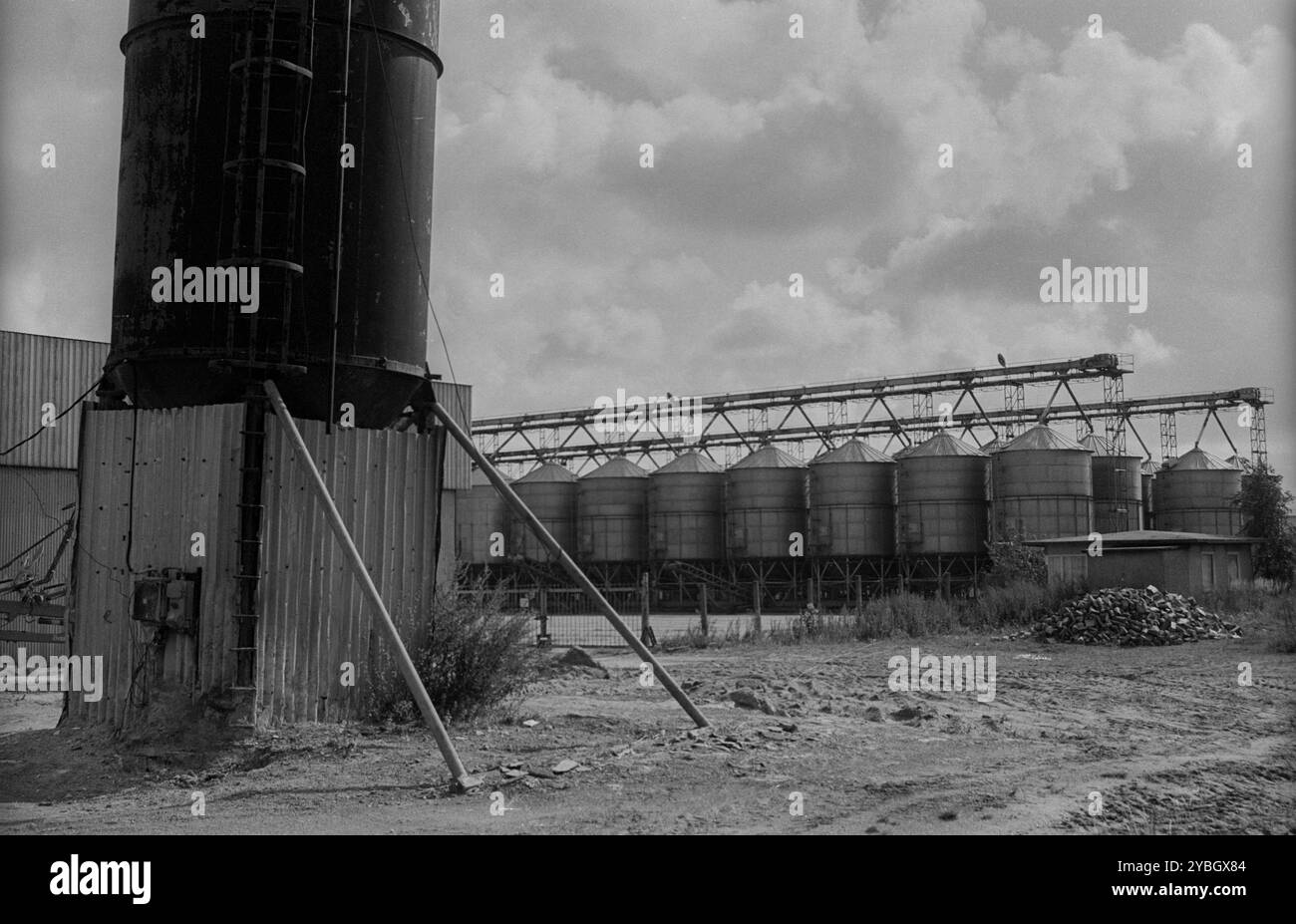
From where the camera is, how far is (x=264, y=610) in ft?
36.3

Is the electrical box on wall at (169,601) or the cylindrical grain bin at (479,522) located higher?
the cylindrical grain bin at (479,522)

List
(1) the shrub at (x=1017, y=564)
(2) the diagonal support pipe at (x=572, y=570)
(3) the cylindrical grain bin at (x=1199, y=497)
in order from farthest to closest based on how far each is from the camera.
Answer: (3) the cylindrical grain bin at (x=1199, y=497) → (1) the shrub at (x=1017, y=564) → (2) the diagonal support pipe at (x=572, y=570)

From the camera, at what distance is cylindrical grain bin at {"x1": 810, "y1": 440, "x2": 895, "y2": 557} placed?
45562 mm

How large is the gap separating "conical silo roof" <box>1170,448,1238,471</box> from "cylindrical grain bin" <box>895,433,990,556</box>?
10.3 meters

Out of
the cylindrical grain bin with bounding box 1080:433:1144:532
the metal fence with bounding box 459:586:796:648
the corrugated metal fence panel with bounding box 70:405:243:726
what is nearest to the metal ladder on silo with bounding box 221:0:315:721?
the corrugated metal fence panel with bounding box 70:405:243:726

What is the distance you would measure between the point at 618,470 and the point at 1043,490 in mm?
18115

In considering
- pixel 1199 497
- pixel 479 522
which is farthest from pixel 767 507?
pixel 1199 497

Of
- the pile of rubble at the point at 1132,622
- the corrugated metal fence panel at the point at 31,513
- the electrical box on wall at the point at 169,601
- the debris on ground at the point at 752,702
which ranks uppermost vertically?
the corrugated metal fence panel at the point at 31,513

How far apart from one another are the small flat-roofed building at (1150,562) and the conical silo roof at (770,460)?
1640cm

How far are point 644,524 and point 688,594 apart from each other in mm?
3754

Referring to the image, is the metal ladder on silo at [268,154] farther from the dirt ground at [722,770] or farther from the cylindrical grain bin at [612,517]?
the cylindrical grain bin at [612,517]

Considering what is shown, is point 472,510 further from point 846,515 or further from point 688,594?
point 846,515

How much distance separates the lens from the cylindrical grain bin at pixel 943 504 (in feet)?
144

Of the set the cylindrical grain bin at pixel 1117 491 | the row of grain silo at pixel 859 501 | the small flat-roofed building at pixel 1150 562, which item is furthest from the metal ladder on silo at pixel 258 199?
the cylindrical grain bin at pixel 1117 491
